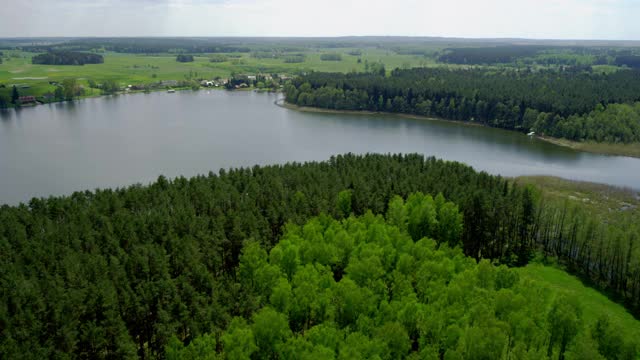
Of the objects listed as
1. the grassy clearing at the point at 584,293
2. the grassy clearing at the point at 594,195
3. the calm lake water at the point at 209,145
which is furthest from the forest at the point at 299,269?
the calm lake water at the point at 209,145

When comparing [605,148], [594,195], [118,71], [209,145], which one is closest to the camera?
[594,195]

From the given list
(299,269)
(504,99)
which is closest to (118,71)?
(504,99)

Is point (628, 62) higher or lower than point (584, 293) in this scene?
higher

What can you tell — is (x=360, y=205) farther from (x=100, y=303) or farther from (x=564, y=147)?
(x=564, y=147)

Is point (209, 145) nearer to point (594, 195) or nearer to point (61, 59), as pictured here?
point (594, 195)

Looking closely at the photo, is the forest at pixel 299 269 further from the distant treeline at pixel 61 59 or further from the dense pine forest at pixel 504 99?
the distant treeline at pixel 61 59

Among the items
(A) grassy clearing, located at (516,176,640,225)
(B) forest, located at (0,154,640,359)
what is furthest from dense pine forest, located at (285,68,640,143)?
(B) forest, located at (0,154,640,359)
